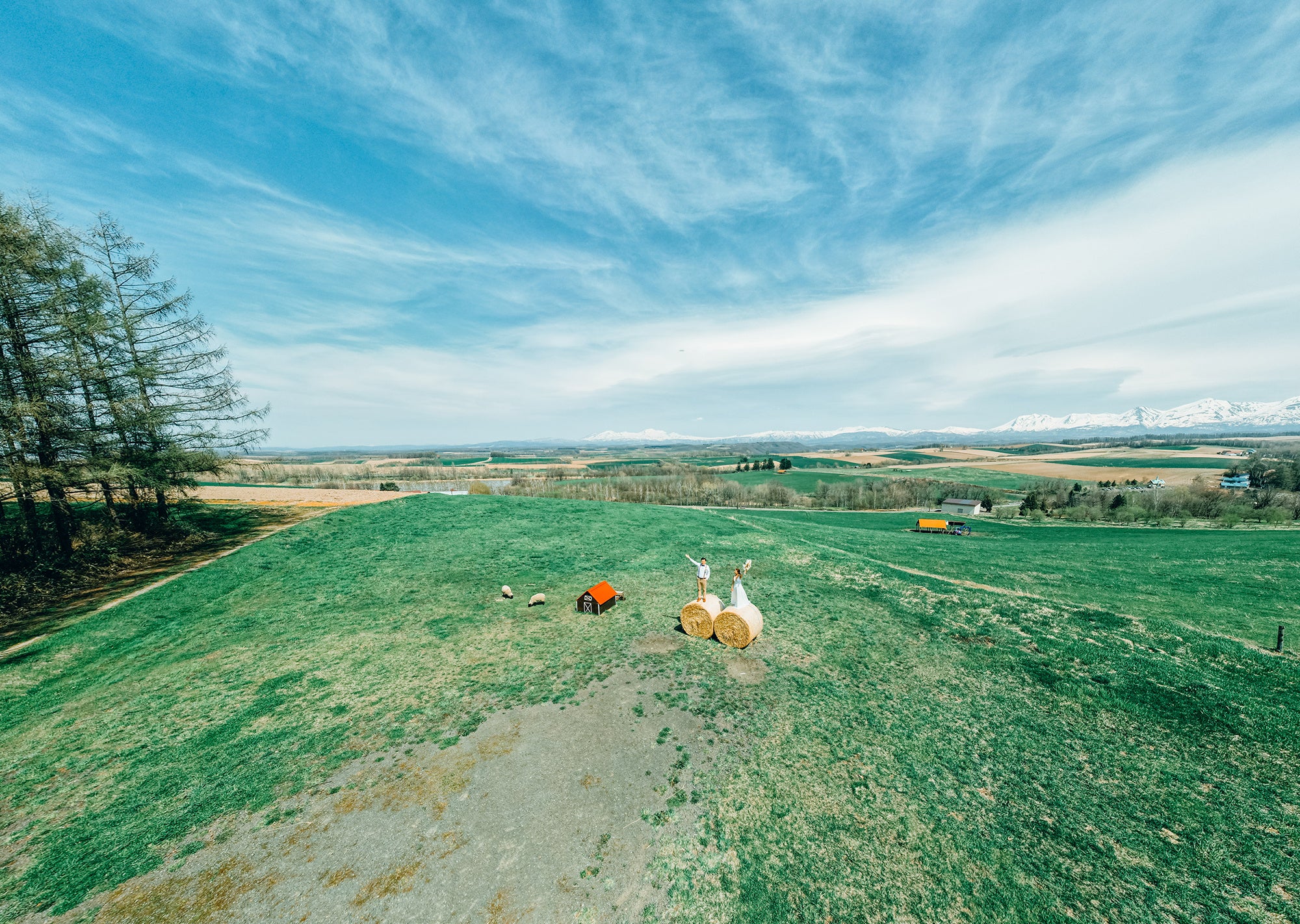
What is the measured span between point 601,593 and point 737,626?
5664 mm

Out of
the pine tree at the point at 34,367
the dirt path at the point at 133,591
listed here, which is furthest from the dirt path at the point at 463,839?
the pine tree at the point at 34,367

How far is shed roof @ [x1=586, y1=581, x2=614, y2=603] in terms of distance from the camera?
1669cm

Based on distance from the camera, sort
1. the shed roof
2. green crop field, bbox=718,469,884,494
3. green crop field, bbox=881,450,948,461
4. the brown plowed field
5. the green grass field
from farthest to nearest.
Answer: green crop field, bbox=881,450,948,461 < green crop field, bbox=718,469,884,494 < the brown plowed field < the green grass field < the shed roof

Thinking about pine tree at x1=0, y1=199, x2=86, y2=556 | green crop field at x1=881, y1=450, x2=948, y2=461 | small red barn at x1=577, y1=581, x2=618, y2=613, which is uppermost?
pine tree at x1=0, y1=199, x2=86, y2=556

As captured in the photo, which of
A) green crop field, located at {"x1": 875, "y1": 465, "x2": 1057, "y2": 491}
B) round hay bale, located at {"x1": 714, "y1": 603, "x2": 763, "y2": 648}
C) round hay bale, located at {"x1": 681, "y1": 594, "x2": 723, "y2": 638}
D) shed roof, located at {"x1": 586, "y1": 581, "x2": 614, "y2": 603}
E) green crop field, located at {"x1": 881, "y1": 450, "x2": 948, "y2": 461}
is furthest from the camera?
green crop field, located at {"x1": 881, "y1": 450, "x2": 948, "y2": 461}

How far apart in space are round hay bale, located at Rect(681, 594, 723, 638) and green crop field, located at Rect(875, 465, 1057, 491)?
105 meters

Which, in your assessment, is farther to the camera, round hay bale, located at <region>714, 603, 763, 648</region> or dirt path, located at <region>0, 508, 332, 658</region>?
round hay bale, located at <region>714, 603, 763, 648</region>

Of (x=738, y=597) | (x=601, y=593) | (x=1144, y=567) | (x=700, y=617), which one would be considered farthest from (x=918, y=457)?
(x=601, y=593)

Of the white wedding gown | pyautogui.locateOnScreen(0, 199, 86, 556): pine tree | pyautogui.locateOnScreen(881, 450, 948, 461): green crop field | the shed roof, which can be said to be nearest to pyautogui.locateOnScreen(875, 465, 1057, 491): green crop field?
pyautogui.locateOnScreen(881, 450, 948, 461): green crop field

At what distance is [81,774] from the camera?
8.95 metres

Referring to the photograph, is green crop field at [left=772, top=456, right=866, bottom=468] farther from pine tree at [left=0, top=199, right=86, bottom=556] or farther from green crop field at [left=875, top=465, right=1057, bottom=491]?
pine tree at [left=0, top=199, right=86, bottom=556]

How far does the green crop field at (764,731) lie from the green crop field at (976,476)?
92.3 m

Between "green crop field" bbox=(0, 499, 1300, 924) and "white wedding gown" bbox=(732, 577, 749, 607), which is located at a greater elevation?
"white wedding gown" bbox=(732, 577, 749, 607)

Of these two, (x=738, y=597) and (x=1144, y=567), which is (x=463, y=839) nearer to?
(x=738, y=597)
